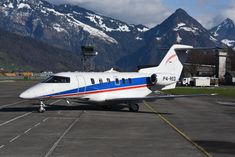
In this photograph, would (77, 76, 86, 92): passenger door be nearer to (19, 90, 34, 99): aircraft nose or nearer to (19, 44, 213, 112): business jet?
(19, 44, 213, 112): business jet

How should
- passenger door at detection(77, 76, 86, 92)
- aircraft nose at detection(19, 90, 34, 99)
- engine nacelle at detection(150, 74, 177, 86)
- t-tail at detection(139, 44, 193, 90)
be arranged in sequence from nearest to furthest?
1. aircraft nose at detection(19, 90, 34, 99)
2. passenger door at detection(77, 76, 86, 92)
3. engine nacelle at detection(150, 74, 177, 86)
4. t-tail at detection(139, 44, 193, 90)

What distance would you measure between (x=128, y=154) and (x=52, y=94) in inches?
611

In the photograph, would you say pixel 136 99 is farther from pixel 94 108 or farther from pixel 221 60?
pixel 221 60

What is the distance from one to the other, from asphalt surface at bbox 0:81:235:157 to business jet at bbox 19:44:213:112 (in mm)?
1700

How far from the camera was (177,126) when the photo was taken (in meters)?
25.4

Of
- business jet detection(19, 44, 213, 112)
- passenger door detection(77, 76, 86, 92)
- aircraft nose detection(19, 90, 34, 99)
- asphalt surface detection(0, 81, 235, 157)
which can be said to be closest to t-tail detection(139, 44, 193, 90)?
business jet detection(19, 44, 213, 112)

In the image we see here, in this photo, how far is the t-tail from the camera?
122ft

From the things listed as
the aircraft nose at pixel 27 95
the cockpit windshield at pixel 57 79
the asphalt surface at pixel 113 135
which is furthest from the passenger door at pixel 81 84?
the aircraft nose at pixel 27 95

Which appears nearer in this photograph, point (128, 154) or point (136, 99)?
point (128, 154)

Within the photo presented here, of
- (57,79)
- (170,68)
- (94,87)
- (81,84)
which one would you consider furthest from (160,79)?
(57,79)

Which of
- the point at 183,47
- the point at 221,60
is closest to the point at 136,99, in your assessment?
the point at 183,47

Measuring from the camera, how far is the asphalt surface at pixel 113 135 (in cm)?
1711

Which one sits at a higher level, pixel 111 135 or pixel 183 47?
pixel 183 47

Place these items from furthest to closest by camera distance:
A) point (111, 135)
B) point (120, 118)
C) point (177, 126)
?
point (120, 118)
point (177, 126)
point (111, 135)
